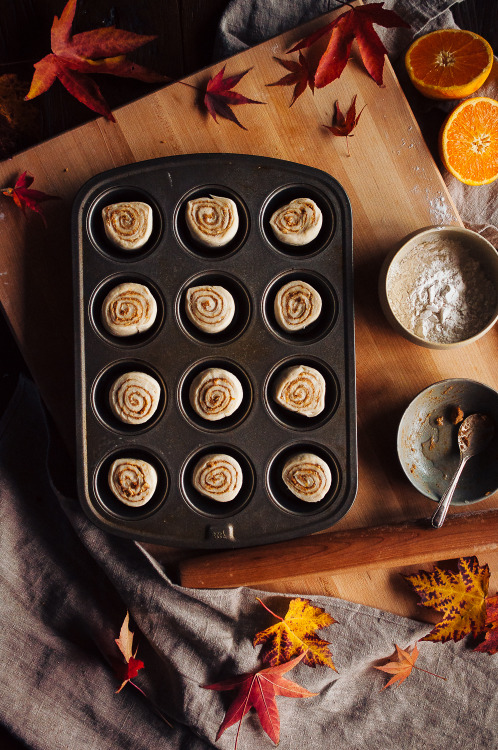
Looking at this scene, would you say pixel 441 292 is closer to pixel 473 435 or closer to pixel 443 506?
pixel 473 435

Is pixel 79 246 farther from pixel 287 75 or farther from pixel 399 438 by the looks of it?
pixel 399 438

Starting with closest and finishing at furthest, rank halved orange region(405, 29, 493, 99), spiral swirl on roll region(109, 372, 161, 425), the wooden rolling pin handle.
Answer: spiral swirl on roll region(109, 372, 161, 425), the wooden rolling pin handle, halved orange region(405, 29, 493, 99)

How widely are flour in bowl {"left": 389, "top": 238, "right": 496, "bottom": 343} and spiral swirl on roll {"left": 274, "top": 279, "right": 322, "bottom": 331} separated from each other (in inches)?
10.4

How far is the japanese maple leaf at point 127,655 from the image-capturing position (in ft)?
6.42

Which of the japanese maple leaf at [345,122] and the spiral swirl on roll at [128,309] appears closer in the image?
the spiral swirl on roll at [128,309]

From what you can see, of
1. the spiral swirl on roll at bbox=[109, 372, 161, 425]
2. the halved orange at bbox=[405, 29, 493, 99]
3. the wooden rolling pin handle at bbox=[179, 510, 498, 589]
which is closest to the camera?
the spiral swirl on roll at bbox=[109, 372, 161, 425]

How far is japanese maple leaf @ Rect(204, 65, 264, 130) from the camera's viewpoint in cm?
186

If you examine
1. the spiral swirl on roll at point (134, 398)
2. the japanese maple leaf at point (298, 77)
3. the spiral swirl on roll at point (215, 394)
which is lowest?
the spiral swirl on roll at point (215, 394)

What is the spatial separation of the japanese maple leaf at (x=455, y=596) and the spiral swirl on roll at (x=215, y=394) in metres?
0.89

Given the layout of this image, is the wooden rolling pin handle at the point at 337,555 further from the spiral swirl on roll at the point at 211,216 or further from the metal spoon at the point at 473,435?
the spiral swirl on roll at the point at 211,216

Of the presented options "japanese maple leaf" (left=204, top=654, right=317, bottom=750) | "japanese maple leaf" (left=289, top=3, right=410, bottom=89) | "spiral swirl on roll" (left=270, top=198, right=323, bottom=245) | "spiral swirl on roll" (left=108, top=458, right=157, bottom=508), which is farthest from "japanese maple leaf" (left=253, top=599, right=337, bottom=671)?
"japanese maple leaf" (left=289, top=3, right=410, bottom=89)

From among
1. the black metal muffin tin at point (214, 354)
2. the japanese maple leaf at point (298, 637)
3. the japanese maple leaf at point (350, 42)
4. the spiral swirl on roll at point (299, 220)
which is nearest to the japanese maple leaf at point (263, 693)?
the japanese maple leaf at point (298, 637)

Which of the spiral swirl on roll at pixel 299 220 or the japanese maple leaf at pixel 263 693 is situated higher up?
the spiral swirl on roll at pixel 299 220

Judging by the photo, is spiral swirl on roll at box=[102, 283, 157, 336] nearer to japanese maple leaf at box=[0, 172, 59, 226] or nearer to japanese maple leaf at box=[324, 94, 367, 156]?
japanese maple leaf at box=[0, 172, 59, 226]
